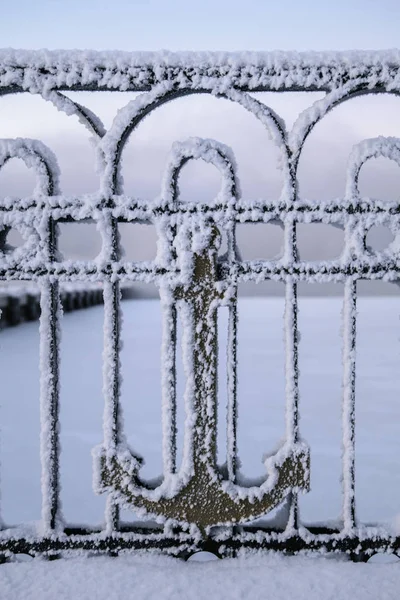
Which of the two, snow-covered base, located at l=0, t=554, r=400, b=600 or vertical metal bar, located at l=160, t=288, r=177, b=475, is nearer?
snow-covered base, located at l=0, t=554, r=400, b=600

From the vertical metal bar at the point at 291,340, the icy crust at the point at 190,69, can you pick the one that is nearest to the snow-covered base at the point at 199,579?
the vertical metal bar at the point at 291,340

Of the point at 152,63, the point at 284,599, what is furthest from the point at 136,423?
the point at 152,63

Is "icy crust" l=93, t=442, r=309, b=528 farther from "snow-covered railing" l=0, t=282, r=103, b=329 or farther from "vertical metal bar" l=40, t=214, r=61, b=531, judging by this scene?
"snow-covered railing" l=0, t=282, r=103, b=329

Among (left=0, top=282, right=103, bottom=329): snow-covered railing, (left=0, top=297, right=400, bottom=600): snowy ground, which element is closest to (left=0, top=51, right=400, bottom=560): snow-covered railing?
(left=0, top=297, right=400, bottom=600): snowy ground

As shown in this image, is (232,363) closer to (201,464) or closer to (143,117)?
(201,464)

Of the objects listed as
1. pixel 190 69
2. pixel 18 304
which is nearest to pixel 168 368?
pixel 190 69

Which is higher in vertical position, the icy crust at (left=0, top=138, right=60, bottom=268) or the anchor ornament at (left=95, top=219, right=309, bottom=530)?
the icy crust at (left=0, top=138, right=60, bottom=268)

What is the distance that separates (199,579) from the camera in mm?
1692

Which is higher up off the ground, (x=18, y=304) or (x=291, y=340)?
(x=291, y=340)

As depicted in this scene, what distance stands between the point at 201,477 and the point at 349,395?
56 cm

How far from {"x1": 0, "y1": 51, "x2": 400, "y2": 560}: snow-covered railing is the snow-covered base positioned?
0.09 m

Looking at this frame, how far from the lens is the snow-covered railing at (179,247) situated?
176 centimetres

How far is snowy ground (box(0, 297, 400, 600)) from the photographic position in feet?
5.55

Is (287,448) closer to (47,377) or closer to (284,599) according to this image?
(284,599)
